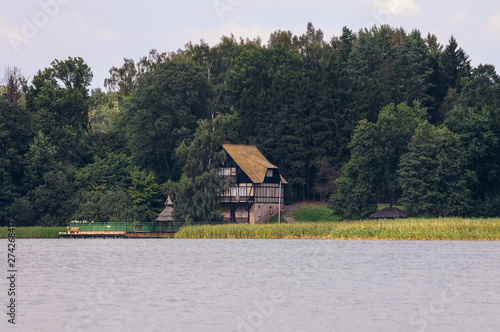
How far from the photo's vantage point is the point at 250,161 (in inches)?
4144

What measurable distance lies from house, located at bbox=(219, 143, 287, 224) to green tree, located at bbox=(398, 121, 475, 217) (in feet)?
64.8

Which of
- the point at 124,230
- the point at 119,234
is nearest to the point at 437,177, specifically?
the point at 124,230

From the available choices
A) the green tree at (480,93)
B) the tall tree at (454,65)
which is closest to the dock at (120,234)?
the green tree at (480,93)

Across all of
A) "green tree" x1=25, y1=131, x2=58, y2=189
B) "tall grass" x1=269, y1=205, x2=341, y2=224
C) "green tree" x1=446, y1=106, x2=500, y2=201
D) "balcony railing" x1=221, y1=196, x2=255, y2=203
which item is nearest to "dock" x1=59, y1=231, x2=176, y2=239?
"green tree" x1=25, y1=131, x2=58, y2=189

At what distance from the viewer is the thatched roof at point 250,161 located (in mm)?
103438

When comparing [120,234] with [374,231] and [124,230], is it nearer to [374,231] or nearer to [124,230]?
[124,230]

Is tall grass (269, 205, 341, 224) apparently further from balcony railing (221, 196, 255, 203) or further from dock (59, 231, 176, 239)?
dock (59, 231, 176, 239)

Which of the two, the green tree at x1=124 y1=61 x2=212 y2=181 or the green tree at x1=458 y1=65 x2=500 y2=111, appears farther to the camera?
the green tree at x1=124 y1=61 x2=212 y2=181

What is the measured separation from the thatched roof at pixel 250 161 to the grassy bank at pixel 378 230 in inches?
883
